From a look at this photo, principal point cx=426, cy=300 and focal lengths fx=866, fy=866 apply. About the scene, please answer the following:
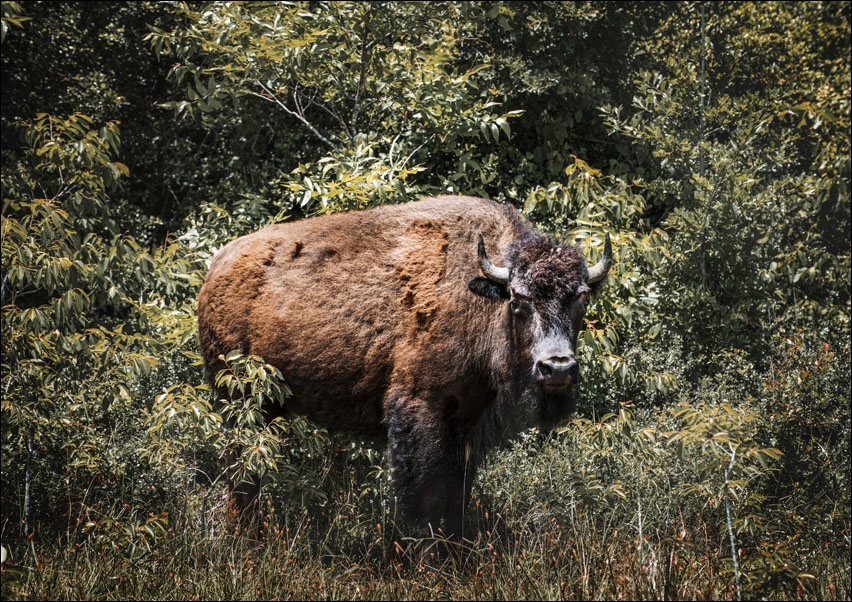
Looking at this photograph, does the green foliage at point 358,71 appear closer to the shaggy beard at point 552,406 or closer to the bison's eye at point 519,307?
the bison's eye at point 519,307

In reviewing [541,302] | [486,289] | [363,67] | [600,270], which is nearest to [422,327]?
[486,289]

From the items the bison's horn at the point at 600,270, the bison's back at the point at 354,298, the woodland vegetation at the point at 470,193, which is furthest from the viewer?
the bison's back at the point at 354,298

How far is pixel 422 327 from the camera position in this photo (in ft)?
21.2

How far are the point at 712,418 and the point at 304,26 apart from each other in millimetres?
5757

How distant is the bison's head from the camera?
5922 mm

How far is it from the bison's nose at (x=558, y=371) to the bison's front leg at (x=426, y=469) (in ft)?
3.22

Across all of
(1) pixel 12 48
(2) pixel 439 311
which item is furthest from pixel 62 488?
(1) pixel 12 48

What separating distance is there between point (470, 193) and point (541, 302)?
11.1ft

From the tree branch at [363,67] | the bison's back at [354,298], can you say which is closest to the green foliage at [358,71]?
the tree branch at [363,67]

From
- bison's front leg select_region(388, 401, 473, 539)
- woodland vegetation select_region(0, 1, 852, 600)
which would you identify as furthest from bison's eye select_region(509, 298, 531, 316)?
woodland vegetation select_region(0, 1, 852, 600)

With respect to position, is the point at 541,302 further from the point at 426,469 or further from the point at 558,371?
the point at 426,469

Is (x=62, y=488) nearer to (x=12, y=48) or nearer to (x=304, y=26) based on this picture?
(x=304, y=26)

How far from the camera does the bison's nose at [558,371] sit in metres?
5.63

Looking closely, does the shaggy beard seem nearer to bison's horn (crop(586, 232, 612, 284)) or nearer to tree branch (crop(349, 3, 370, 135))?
bison's horn (crop(586, 232, 612, 284))
